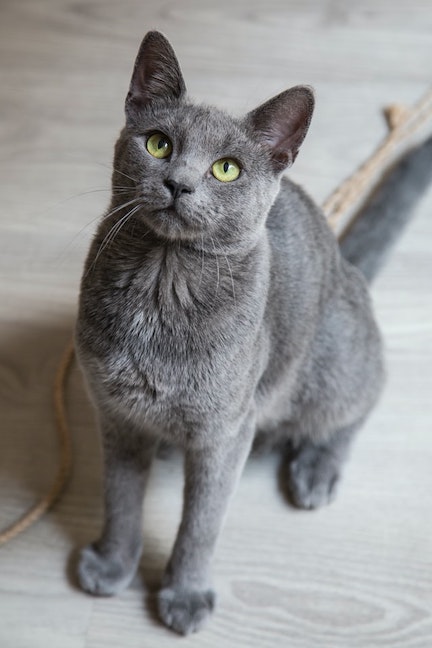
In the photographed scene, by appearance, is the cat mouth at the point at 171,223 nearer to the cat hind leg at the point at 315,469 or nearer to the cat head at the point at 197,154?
the cat head at the point at 197,154

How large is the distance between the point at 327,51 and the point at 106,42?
567 mm

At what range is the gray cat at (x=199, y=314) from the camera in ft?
2.91

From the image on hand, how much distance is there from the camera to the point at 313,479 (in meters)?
1.28

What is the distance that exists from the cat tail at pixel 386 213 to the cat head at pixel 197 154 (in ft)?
1.84

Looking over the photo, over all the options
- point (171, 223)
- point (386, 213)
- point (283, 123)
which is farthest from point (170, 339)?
point (386, 213)

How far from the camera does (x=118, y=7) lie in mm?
2029

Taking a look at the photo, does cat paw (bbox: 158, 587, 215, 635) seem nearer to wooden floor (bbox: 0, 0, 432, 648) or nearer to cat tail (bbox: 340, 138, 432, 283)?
wooden floor (bbox: 0, 0, 432, 648)

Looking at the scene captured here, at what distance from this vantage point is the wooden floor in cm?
116

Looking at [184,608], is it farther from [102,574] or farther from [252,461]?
[252,461]

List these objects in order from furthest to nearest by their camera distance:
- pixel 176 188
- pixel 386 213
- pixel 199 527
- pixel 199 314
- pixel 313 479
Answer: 1. pixel 386 213
2. pixel 313 479
3. pixel 199 527
4. pixel 199 314
5. pixel 176 188

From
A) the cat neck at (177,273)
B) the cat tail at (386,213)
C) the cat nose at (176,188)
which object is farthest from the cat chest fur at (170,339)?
the cat tail at (386,213)

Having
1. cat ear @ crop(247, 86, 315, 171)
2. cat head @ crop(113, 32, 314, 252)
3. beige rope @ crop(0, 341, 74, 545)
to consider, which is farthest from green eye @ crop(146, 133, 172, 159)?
beige rope @ crop(0, 341, 74, 545)

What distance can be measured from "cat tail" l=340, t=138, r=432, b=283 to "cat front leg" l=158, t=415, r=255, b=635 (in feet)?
1.64

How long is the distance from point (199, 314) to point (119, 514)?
0.37 meters
